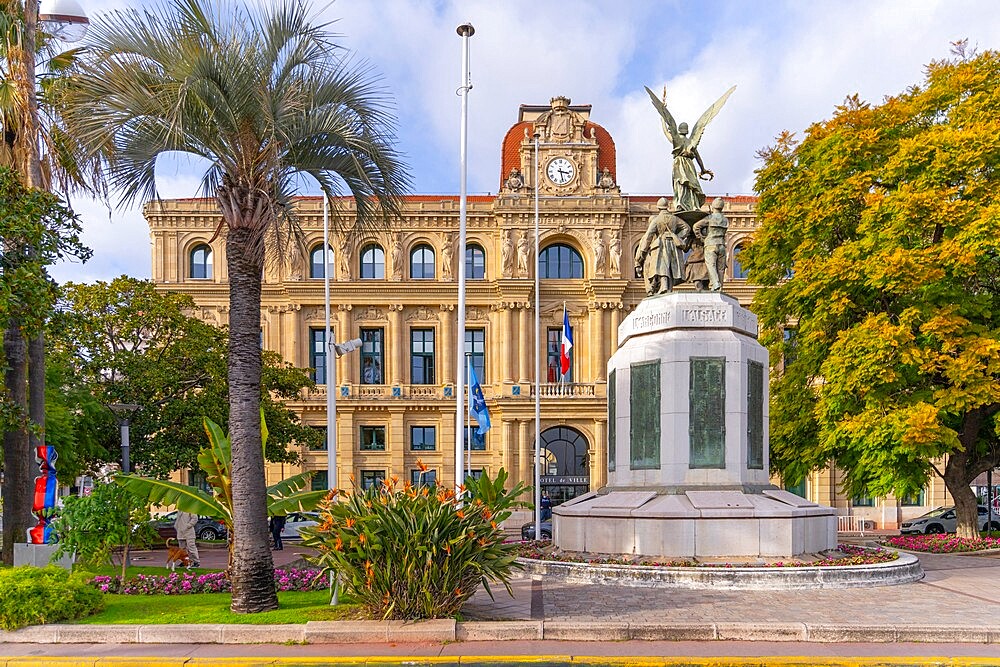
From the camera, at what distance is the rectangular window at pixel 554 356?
51.4 m

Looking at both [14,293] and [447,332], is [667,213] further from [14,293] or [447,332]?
[447,332]

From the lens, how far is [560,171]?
167 ft

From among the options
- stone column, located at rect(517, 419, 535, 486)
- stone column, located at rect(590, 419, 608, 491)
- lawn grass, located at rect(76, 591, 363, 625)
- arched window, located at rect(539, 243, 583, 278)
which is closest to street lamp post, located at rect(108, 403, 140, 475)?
lawn grass, located at rect(76, 591, 363, 625)

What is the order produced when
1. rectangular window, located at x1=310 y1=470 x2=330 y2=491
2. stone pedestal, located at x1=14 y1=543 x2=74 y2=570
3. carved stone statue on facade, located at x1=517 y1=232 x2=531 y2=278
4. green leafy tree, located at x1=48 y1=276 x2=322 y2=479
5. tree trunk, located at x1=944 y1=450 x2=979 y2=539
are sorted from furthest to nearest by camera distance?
carved stone statue on facade, located at x1=517 y1=232 x2=531 y2=278, rectangular window, located at x1=310 y1=470 x2=330 y2=491, green leafy tree, located at x1=48 y1=276 x2=322 y2=479, tree trunk, located at x1=944 y1=450 x2=979 y2=539, stone pedestal, located at x1=14 y1=543 x2=74 y2=570

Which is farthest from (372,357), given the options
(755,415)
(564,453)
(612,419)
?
(755,415)

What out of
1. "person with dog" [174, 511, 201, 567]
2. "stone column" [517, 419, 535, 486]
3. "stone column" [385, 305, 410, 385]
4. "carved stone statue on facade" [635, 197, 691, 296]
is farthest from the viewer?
"stone column" [385, 305, 410, 385]

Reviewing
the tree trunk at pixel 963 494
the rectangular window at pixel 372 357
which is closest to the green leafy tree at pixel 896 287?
the tree trunk at pixel 963 494

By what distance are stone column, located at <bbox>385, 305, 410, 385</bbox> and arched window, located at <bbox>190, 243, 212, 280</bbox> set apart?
39.4ft

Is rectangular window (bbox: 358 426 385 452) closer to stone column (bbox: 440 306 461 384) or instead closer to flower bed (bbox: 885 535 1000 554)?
stone column (bbox: 440 306 461 384)

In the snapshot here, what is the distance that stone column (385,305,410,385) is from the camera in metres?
51.5

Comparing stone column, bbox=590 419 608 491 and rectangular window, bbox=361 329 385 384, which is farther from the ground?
rectangular window, bbox=361 329 385 384

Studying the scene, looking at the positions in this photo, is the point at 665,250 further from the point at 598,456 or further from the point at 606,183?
the point at 606,183

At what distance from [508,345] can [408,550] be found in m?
39.7

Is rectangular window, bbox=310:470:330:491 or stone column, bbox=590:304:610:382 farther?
stone column, bbox=590:304:610:382
